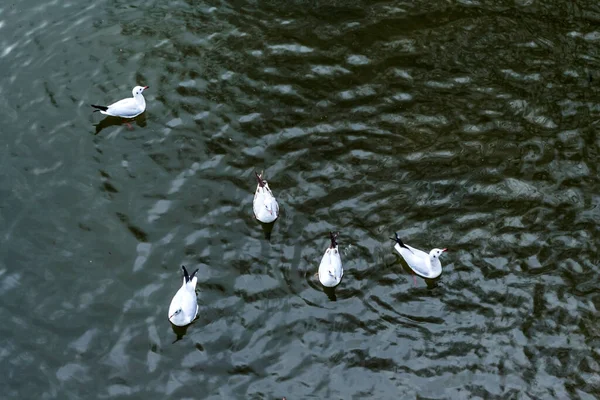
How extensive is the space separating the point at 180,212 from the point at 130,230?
1.00 m

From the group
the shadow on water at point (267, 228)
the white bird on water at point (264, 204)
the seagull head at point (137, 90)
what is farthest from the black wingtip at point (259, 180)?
the seagull head at point (137, 90)

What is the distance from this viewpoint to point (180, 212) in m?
14.7

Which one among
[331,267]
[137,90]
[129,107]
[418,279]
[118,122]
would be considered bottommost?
[418,279]

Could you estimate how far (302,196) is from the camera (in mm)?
14828

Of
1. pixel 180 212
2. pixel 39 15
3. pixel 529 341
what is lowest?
pixel 529 341

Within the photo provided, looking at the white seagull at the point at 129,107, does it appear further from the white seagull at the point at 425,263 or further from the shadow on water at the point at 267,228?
the white seagull at the point at 425,263

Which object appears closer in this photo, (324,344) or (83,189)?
(324,344)

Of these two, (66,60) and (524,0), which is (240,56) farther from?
(524,0)

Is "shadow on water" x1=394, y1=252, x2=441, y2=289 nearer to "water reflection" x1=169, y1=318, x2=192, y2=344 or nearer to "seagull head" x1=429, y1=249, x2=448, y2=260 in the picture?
"seagull head" x1=429, y1=249, x2=448, y2=260

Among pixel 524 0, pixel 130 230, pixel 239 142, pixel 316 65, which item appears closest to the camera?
pixel 130 230

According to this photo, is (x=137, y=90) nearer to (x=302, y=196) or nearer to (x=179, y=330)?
(x=302, y=196)

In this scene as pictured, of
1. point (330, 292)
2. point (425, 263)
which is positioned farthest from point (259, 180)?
point (425, 263)

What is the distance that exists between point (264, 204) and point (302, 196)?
1.03 meters

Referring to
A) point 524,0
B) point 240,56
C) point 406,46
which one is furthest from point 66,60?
point 524,0
